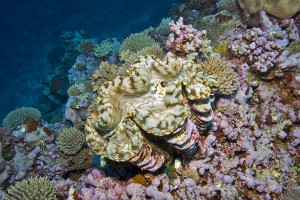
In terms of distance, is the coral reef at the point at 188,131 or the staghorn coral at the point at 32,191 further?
the staghorn coral at the point at 32,191

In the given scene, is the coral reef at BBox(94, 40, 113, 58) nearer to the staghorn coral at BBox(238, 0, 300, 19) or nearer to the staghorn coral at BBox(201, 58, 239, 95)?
the staghorn coral at BBox(238, 0, 300, 19)

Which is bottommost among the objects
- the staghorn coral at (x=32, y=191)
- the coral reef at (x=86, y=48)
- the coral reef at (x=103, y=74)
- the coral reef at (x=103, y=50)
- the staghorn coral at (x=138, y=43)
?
the staghorn coral at (x=32, y=191)

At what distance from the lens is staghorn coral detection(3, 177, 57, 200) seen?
4.55m

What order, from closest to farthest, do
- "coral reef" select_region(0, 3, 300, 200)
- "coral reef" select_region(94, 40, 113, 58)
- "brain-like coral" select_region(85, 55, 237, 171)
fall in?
"brain-like coral" select_region(85, 55, 237, 171) < "coral reef" select_region(0, 3, 300, 200) < "coral reef" select_region(94, 40, 113, 58)

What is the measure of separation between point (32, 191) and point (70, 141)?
1468 millimetres

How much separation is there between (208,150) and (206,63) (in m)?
1.43

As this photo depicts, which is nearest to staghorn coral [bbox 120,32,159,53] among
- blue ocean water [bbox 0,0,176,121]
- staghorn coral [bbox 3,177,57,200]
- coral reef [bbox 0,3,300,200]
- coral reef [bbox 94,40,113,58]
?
coral reef [bbox 94,40,113,58]

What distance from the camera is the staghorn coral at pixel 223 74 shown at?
12.8 ft

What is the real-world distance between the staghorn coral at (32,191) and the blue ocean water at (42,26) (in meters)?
14.4

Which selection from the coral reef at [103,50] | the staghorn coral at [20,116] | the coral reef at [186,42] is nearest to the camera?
the coral reef at [186,42]

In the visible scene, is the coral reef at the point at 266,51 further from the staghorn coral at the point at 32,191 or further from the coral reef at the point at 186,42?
the staghorn coral at the point at 32,191

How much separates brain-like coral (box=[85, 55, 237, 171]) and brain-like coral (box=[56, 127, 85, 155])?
306 centimetres

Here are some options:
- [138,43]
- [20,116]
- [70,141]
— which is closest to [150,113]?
[70,141]

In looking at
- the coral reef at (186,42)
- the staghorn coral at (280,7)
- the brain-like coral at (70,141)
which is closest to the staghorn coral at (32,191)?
the brain-like coral at (70,141)
